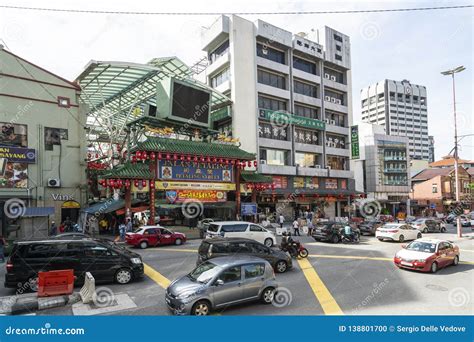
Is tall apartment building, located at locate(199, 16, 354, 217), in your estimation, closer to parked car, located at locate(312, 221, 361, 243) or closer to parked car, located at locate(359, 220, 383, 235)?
parked car, located at locate(359, 220, 383, 235)

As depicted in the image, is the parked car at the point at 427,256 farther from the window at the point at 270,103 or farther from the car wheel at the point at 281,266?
the window at the point at 270,103

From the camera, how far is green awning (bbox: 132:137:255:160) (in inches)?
994

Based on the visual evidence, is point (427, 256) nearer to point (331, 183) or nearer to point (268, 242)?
point (268, 242)

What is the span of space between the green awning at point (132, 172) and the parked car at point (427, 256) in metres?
18.7

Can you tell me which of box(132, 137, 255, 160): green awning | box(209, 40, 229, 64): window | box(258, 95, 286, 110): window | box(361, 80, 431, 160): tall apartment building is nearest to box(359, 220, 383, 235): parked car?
box(132, 137, 255, 160): green awning

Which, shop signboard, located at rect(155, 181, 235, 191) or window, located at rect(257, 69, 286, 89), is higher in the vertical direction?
window, located at rect(257, 69, 286, 89)

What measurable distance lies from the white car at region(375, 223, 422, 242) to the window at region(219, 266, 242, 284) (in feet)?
63.2

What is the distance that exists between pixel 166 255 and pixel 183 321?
10.4 meters

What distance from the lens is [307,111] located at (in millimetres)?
47219

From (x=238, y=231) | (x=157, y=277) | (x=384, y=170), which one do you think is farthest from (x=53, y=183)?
(x=384, y=170)

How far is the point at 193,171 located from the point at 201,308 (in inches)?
772

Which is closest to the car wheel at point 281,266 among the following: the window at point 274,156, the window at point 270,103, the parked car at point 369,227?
the parked car at point 369,227

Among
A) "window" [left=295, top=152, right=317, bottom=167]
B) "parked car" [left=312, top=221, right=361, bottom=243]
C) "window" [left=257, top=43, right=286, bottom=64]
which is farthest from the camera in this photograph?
"window" [left=295, top=152, right=317, bottom=167]

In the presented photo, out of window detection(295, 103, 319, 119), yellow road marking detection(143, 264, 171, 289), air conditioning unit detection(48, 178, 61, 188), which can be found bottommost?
yellow road marking detection(143, 264, 171, 289)
